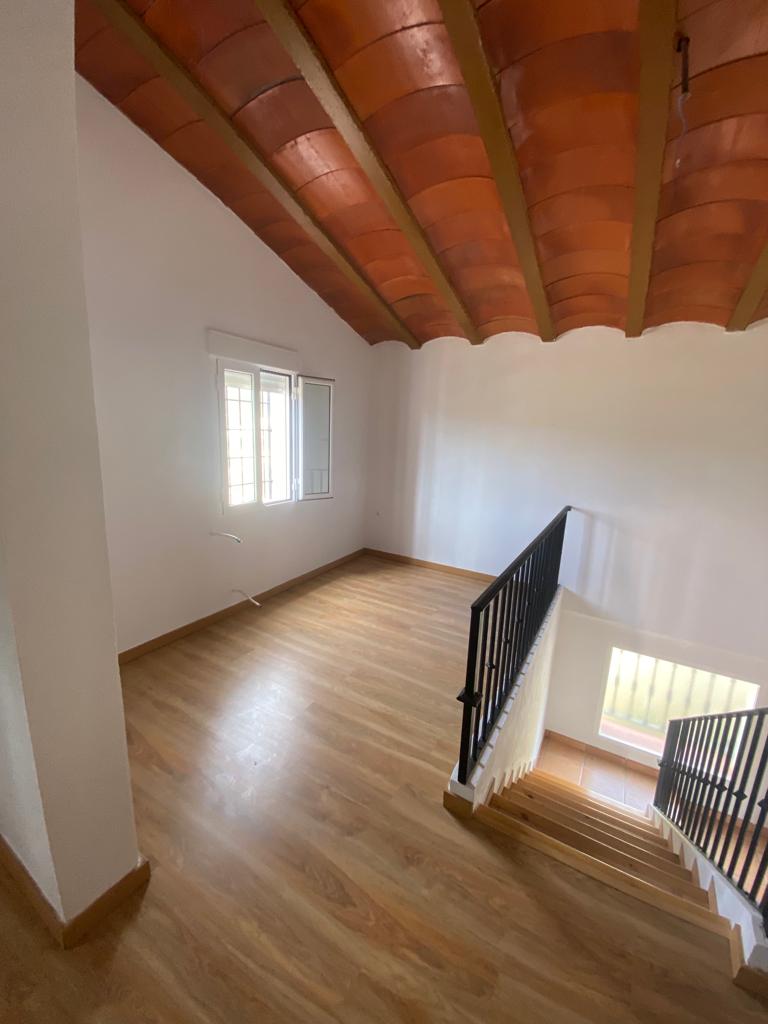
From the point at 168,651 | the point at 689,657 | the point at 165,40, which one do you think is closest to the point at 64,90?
the point at 165,40

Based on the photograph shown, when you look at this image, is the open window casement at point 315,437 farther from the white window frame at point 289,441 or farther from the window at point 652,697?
the window at point 652,697

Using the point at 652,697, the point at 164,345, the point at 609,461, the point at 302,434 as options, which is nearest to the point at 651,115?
the point at 609,461

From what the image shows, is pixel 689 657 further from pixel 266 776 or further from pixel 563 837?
pixel 266 776

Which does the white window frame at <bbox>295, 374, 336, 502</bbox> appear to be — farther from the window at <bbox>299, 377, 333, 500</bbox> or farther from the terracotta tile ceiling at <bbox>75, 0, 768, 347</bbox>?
the terracotta tile ceiling at <bbox>75, 0, 768, 347</bbox>

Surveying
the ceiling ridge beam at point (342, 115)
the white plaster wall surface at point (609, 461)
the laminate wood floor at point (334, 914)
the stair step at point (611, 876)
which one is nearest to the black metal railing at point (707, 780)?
the stair step at point (611, 876)

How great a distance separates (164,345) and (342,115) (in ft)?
4.93

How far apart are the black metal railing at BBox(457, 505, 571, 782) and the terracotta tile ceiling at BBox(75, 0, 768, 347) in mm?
1861

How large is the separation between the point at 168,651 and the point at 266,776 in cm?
128

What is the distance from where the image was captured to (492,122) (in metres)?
1.74

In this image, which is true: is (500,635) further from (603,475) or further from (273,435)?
(273,435)

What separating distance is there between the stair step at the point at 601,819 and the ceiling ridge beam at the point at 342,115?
3.34m

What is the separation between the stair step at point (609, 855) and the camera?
5.68 ft

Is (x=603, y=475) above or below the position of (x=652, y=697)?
above

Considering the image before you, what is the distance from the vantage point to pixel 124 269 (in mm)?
2189
